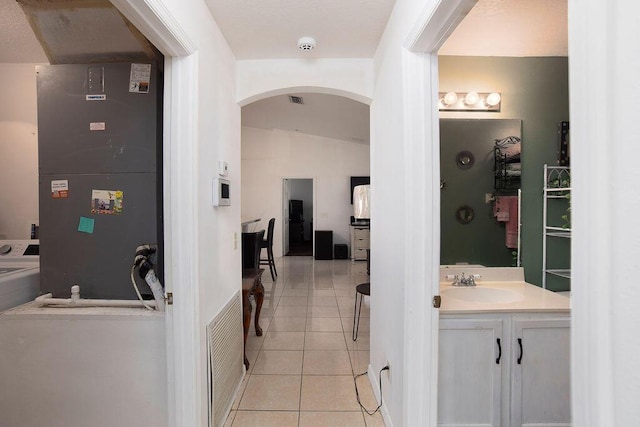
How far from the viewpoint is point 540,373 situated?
159 centimetres

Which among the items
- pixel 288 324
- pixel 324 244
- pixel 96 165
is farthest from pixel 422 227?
pixel 324 244

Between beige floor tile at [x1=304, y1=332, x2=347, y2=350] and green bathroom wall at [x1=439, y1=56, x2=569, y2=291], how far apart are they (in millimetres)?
1759

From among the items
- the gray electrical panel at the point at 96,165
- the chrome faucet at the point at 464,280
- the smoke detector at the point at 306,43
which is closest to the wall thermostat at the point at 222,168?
the gray electrical panel at the point at 96,165

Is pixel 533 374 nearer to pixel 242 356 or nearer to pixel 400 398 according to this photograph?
pixel 400 398

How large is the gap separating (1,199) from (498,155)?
166 inches

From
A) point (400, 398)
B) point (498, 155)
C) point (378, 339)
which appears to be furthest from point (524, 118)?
point (400, 398)

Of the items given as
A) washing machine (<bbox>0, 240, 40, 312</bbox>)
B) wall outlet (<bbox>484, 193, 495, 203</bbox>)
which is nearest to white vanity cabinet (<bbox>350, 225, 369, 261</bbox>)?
wall outlet (<bbox>484, 193, 495, 203</bbox>)

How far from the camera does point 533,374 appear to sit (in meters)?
1.59

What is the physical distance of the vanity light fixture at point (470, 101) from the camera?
6.91 feet

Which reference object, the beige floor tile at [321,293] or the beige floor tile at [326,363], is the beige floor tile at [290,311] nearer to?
the beige floor tile at [321,293]

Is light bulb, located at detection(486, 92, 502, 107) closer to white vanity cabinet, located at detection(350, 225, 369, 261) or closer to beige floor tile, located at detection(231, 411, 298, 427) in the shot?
beige floor tile, located at detection(231, 411, 298, 427)

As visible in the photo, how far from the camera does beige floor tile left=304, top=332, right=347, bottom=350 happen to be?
279 centimetres

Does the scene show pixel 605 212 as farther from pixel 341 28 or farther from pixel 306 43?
pixel 306 43

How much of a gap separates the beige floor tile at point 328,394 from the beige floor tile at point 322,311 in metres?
1.26
